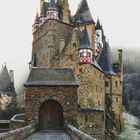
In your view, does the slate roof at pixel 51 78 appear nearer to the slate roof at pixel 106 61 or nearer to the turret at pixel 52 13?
the slate roof at pixel 106 61

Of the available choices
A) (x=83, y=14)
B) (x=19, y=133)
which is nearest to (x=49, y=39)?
(x=83, y=14)

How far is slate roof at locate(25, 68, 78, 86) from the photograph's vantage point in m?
29.0

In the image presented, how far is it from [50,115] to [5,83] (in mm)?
43121

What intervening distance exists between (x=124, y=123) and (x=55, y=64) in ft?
48.7

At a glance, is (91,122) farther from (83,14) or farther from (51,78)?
(83,14)

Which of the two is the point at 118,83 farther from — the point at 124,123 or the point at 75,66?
the point at 75,66

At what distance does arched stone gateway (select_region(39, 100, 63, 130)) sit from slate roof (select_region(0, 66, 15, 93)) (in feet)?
139

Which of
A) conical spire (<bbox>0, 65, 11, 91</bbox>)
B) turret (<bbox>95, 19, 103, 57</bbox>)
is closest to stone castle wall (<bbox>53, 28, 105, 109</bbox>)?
turret (<bbox>95, 19, 103, 57</bbox>)

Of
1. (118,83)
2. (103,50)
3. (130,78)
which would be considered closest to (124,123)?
(118,83)

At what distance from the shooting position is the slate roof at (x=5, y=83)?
233 ft

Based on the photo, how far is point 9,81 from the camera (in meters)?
72.1

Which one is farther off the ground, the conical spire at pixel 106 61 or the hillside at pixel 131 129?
the conical spire at pixel 106 61

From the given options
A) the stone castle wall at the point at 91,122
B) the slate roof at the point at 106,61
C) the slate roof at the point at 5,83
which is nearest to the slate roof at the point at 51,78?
the stone castle wall at the point at 91,122

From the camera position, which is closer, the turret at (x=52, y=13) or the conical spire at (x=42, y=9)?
the turret at (x=52, y=13)
